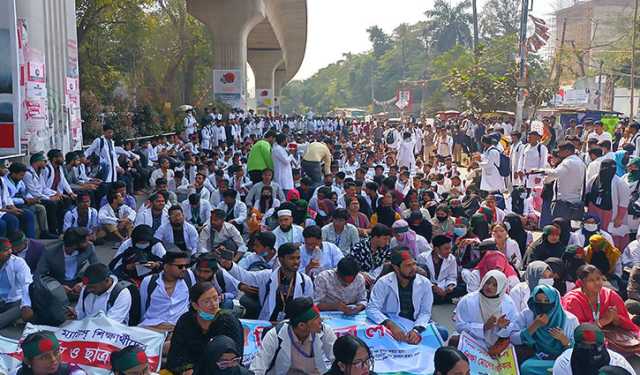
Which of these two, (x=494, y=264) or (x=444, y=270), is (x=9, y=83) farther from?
(x=494, y=264)

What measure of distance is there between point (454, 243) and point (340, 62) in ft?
427

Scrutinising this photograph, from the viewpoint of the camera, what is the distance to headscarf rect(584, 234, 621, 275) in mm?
7305

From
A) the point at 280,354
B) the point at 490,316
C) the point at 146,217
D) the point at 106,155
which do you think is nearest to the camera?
the point at 280,354

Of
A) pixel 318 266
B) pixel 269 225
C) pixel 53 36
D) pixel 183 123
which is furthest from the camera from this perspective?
pixel 183 123

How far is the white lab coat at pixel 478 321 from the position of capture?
5.35 metres

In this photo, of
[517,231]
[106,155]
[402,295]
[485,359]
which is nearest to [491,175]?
[517,231]

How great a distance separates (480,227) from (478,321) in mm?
2971

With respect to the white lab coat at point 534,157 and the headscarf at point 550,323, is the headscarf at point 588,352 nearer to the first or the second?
the headscarf at point 550,323

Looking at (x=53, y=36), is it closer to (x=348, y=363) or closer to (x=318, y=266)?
(x=318, y=266)

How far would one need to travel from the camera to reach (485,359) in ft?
16.9

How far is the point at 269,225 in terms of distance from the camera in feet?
29.1

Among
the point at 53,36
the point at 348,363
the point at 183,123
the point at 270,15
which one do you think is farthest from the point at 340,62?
the point at 348,363

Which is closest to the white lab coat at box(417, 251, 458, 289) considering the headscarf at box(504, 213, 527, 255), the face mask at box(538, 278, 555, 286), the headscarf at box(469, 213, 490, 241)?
the headscarf at box(469, 213, 490, 241)

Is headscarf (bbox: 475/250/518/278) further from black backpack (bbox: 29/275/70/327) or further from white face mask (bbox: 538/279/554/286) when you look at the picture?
black backpack (bbox: 29/275/70/327)
